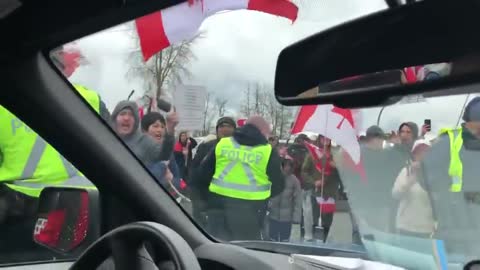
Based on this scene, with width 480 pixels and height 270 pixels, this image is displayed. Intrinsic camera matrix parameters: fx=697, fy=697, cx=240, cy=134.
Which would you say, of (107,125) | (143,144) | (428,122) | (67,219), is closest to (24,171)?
(67,219)

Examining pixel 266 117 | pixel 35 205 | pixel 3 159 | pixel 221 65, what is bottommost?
pixel 35 205

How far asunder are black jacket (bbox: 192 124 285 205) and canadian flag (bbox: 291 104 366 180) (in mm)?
372

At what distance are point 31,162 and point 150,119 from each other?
1.88ft

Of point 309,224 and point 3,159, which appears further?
point 309,224

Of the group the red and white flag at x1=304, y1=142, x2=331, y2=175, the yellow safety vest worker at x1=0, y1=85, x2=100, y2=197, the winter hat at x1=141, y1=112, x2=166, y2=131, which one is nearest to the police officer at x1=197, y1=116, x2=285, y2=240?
the red and white flag at x1=304, y1=142, x2=331, y2=175

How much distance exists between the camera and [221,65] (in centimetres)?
298

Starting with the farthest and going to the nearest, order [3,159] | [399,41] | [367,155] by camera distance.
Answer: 1. [3,159]
2. [367,155]
3. [399,41]

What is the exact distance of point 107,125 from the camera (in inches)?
114

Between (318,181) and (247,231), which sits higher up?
(318,181)

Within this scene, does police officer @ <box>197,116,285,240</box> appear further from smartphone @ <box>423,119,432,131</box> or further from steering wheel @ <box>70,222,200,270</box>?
smartphone @ <box>423,119,432,131</box>

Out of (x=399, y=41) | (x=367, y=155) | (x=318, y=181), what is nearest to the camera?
(x=399, y=41)

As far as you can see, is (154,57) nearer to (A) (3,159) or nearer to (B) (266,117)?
(B) (266,117)

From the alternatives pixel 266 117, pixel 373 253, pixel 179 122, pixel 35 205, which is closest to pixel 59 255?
pixel 35 205

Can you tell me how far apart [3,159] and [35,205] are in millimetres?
226
